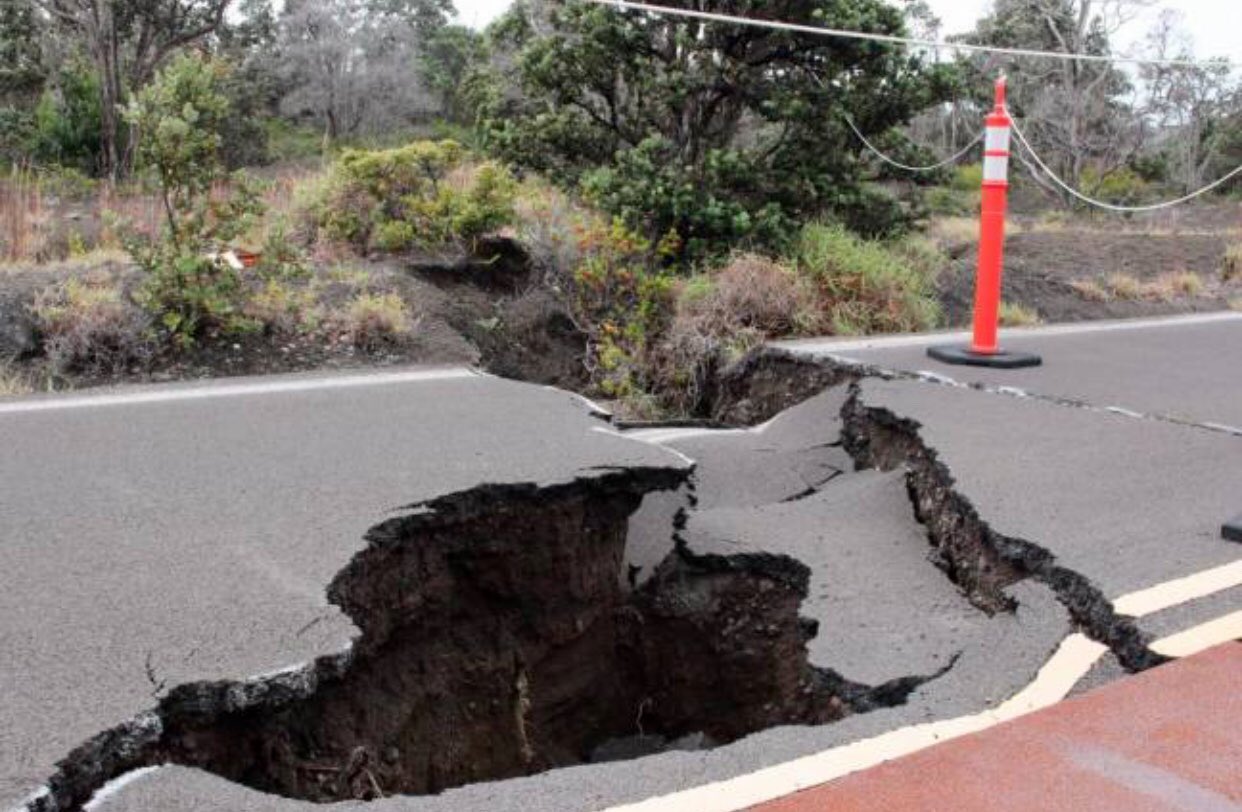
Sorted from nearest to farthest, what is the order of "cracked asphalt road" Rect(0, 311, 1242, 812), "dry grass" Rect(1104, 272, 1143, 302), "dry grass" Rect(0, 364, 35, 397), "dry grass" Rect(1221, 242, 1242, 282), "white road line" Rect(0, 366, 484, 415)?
"cracked asphalt road" Rect(0, 311, 1242, 812)
"white road line" Rect(0, 366, 484, 415)
"dry grass" Rect(0, 364, 35, 397)
"dry grass" Rect(1104, 272, 1143, 302)
"dry grass" Rect(1221, 242, 1242, 282)

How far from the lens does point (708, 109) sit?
35.7 ft

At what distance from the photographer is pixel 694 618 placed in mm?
4930

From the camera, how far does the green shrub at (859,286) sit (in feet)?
31.2

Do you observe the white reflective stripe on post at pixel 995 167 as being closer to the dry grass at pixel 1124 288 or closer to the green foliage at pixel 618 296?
the green foliage at pixel 618 296

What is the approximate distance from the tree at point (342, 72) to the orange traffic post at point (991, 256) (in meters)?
25.2

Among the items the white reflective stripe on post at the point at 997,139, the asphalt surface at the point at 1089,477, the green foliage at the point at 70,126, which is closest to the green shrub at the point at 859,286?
the white reflective stripe on post at the point at 997,139

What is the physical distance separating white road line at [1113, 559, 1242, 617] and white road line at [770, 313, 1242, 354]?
12.9 feet

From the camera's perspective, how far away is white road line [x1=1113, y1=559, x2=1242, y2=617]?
12.1ft

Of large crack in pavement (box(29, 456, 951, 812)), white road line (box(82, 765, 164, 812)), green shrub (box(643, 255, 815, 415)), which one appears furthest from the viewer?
green shrub (box(643, 255, 815, 415))

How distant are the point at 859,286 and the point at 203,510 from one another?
6.55 meters

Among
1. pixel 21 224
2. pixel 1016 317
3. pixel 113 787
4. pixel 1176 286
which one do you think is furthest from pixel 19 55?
pixel 113 787

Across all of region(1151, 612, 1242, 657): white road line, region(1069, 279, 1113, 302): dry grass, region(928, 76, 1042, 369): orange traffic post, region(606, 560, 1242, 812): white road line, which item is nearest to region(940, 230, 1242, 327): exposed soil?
region(1069, 279, 1113, 302): dry grass

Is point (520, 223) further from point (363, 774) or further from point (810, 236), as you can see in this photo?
point (363, 774)

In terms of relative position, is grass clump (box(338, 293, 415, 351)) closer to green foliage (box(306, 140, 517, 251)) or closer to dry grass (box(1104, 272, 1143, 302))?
green foliage (box(306, 140, 517, 251))
